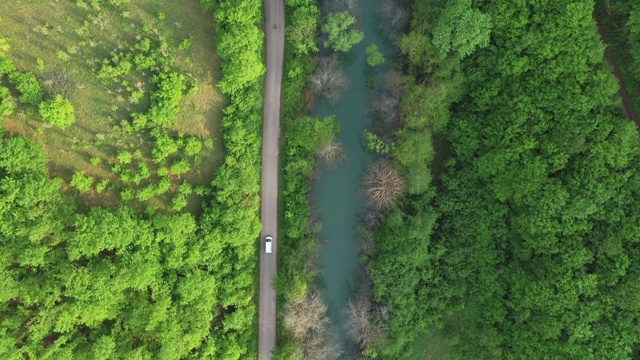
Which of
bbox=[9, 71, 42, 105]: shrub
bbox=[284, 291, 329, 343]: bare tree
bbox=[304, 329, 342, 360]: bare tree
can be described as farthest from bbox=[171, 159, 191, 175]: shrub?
bbox=[304, 329, 342, 360]: bare tree

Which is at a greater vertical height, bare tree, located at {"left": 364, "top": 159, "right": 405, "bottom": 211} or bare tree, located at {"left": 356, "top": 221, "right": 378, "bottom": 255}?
bare tree, located at {"left": 364, "top": 159, "right": 405, "bottom": 211}

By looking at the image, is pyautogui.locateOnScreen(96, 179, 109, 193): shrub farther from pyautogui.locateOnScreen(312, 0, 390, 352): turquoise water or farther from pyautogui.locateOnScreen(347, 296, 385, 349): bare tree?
pyautogui.locateOnScreen(347, 296, 385, 349): bare tree

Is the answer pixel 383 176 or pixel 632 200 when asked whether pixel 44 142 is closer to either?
pixel 383 176

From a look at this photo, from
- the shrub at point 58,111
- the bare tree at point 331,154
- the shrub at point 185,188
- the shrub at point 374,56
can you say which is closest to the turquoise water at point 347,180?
the bare tree at point 331,154

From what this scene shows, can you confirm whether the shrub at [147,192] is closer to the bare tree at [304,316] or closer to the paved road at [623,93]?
the bare tree at [304,316]

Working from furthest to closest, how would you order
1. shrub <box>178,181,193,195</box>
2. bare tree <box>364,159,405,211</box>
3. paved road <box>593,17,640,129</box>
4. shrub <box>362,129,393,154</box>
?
shrub <box>178,181,193,195</box> < shrub <box>362,129,393,154</box> < bare tree <box>364,159,405,211</box> < paved road <box>593,17,640,129</box>

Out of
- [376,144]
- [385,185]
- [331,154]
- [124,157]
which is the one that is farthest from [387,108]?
[124,157]
